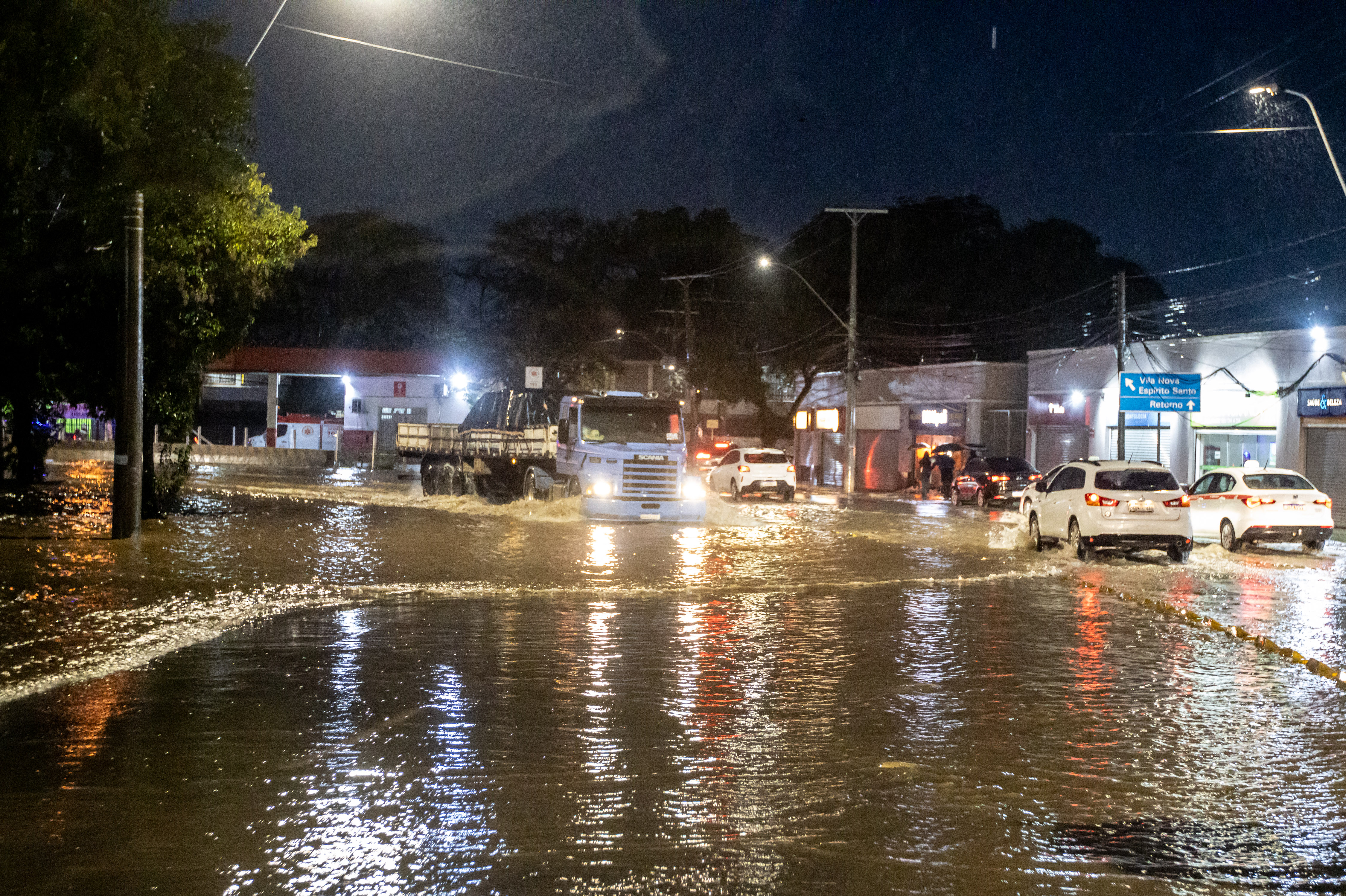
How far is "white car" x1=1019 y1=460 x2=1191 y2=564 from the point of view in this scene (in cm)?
2006

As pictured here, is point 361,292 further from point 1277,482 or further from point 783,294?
point 1277,482

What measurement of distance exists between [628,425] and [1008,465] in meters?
16.4

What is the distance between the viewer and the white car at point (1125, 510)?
20.1m

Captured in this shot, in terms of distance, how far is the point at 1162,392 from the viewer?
36.3 m

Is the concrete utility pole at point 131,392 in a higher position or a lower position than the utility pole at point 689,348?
lower

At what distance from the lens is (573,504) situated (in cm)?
2825

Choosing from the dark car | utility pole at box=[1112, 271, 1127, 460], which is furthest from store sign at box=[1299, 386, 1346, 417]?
the dark car

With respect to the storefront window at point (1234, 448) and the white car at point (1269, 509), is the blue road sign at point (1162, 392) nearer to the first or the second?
the storefront window at point (1234, 448)

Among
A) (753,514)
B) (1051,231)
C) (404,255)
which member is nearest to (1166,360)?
(753,514)

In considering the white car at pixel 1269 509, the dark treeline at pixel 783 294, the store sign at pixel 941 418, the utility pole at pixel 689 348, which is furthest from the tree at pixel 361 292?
the white car at pixel 1269 509

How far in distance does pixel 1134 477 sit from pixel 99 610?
1477 centimetres

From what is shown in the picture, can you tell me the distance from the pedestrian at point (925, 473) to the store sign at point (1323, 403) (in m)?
13.6

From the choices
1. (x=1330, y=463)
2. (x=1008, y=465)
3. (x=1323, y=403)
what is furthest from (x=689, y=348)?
(x=1323, y=403)

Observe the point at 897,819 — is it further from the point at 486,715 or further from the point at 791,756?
the point at 486,715
